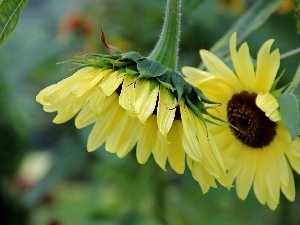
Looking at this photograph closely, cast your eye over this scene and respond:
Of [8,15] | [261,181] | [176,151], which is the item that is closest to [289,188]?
[261,181]

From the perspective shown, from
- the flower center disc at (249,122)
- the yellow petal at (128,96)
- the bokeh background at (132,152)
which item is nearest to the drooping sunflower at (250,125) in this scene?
the flower center disc at (249,122)

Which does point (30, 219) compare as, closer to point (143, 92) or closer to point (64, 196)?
point (64, 196)

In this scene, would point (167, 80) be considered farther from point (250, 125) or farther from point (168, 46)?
point (250, 125)

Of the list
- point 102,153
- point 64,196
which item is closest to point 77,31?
point 102,153

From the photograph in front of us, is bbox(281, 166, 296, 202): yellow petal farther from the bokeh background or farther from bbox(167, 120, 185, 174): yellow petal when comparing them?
the bokeh background

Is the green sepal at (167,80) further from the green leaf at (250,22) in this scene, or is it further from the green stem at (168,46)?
the green leaf at (250,22)

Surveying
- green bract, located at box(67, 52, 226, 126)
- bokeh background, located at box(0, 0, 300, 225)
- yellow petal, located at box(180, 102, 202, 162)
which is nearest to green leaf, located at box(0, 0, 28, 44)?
green bract, located at box(67, 52, 226, 126)
